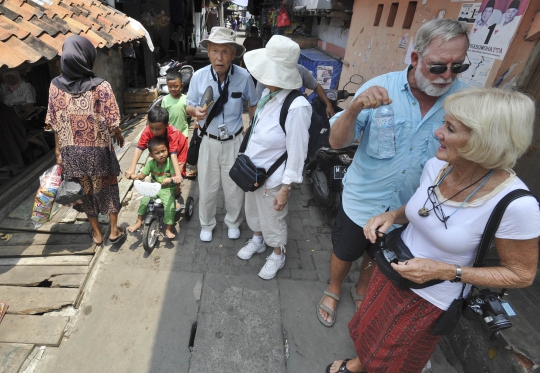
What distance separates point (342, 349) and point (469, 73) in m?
2.88

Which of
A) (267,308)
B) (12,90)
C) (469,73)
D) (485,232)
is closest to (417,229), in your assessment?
(485,232)

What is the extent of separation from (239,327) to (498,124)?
2420 millimetres

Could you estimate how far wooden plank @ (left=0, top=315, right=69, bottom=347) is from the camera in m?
2.45

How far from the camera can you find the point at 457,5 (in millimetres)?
3234

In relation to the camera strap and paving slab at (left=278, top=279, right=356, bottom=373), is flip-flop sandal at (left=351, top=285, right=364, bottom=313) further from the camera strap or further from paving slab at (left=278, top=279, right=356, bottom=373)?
the camera strap

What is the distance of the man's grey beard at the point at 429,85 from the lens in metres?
1.77

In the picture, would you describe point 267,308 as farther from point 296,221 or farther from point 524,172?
point 524,172

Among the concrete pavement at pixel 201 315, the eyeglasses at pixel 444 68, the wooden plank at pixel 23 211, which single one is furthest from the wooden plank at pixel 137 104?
the eyeglasses at pixel 444 68

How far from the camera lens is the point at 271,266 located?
3.22m

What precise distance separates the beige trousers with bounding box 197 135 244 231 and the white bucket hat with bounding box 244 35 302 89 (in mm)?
959

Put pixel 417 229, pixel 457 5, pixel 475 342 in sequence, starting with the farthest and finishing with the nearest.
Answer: pixel 457 5 → pixel 475 342 → pixel 417 229

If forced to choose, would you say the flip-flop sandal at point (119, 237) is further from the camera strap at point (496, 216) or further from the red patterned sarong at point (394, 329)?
the camera strap at point (496, 216)

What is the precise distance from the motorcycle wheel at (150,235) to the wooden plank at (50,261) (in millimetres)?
617

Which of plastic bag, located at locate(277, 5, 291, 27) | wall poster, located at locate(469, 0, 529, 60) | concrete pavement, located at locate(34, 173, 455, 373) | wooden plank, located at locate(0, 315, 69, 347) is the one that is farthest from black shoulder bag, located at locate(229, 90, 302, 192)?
plastic bag, located at locate(277, 5, 291, 27)
